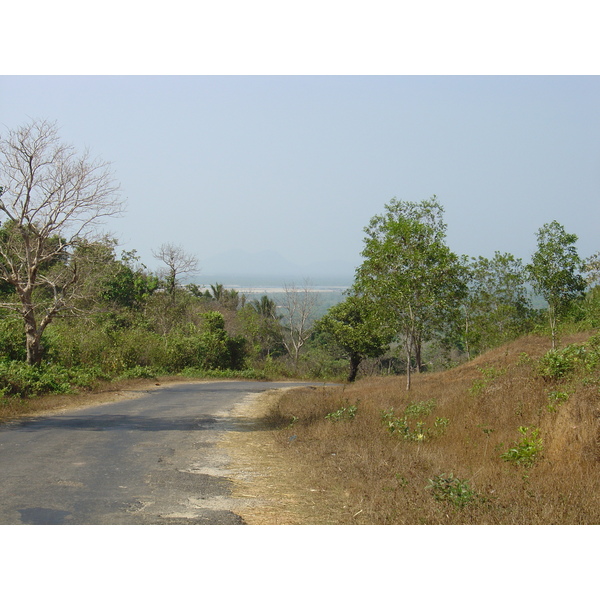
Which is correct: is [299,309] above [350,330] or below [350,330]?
above

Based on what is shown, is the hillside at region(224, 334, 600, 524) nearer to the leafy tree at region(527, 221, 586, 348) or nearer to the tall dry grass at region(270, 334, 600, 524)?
the tall dry grass at region(270, 334, 600, 524)

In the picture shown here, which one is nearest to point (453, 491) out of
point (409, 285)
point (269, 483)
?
point (269, 483)

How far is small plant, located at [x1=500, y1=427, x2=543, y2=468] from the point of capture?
327 inches

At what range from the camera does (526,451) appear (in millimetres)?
8422

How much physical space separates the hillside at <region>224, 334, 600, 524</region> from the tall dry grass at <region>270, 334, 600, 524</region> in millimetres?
18

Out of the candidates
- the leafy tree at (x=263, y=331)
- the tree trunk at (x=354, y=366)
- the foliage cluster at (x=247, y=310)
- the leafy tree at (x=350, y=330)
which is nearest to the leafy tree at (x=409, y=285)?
the foliage cluster at (x=247, y=310)

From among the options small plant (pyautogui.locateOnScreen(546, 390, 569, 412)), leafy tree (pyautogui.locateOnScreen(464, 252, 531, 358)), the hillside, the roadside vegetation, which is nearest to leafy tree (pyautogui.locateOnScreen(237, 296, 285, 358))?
the roadside vegetation

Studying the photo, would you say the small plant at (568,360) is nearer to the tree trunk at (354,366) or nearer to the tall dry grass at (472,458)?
the tall dry grass at (472,458)

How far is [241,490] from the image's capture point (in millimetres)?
7398

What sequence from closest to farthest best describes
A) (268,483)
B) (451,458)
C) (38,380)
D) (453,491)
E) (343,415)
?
(453,491), (268,483), (451,458), (343,415), (38,380)

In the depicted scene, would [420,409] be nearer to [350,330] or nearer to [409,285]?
[409,285]

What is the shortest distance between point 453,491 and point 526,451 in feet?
8.52

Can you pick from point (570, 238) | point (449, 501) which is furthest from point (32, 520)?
point (570, 238)

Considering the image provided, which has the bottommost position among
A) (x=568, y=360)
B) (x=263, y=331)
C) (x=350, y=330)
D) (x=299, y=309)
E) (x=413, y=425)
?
(x=413, y=425)
